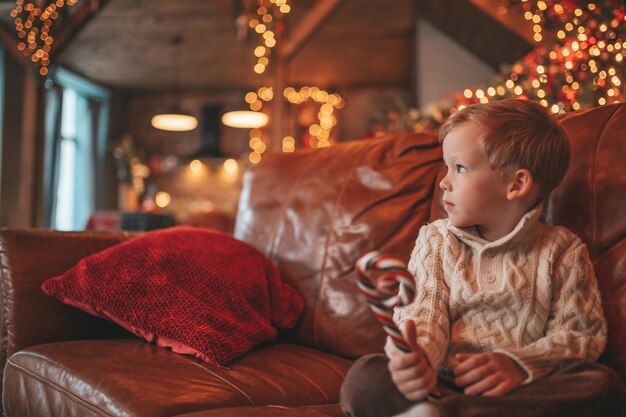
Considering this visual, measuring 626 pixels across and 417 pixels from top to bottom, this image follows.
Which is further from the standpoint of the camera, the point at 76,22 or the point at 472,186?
the point at 76,22

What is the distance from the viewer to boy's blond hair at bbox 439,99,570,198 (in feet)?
4.18

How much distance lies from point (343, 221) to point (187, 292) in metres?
0.49

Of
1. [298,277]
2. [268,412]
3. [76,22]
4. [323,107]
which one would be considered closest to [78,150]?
[323,107]

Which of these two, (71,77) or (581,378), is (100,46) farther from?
(581,378)

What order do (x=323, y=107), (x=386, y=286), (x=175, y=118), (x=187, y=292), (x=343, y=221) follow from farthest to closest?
(x=323, y=107)
(x=175, y=118)
(x=343, y=221)
(x=187, y=292)
(x=386, y=286)

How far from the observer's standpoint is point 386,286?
98 cm

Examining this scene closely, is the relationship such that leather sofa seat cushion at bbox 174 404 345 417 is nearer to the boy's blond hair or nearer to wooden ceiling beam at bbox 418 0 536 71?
the boy's blond hair

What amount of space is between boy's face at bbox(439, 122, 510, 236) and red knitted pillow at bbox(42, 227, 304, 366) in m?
0.69

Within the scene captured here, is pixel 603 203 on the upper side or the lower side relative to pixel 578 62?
lower

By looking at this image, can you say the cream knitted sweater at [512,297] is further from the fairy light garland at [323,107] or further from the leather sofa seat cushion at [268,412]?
the fairy light garland at [323,107]

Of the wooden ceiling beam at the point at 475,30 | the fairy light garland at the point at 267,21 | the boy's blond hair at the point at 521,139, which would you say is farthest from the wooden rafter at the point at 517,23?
the boy's blond hair at the point at 521,139

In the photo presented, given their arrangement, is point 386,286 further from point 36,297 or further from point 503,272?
point 36,297

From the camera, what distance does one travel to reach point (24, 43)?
17.1 feet

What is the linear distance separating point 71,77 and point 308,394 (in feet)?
29.9
